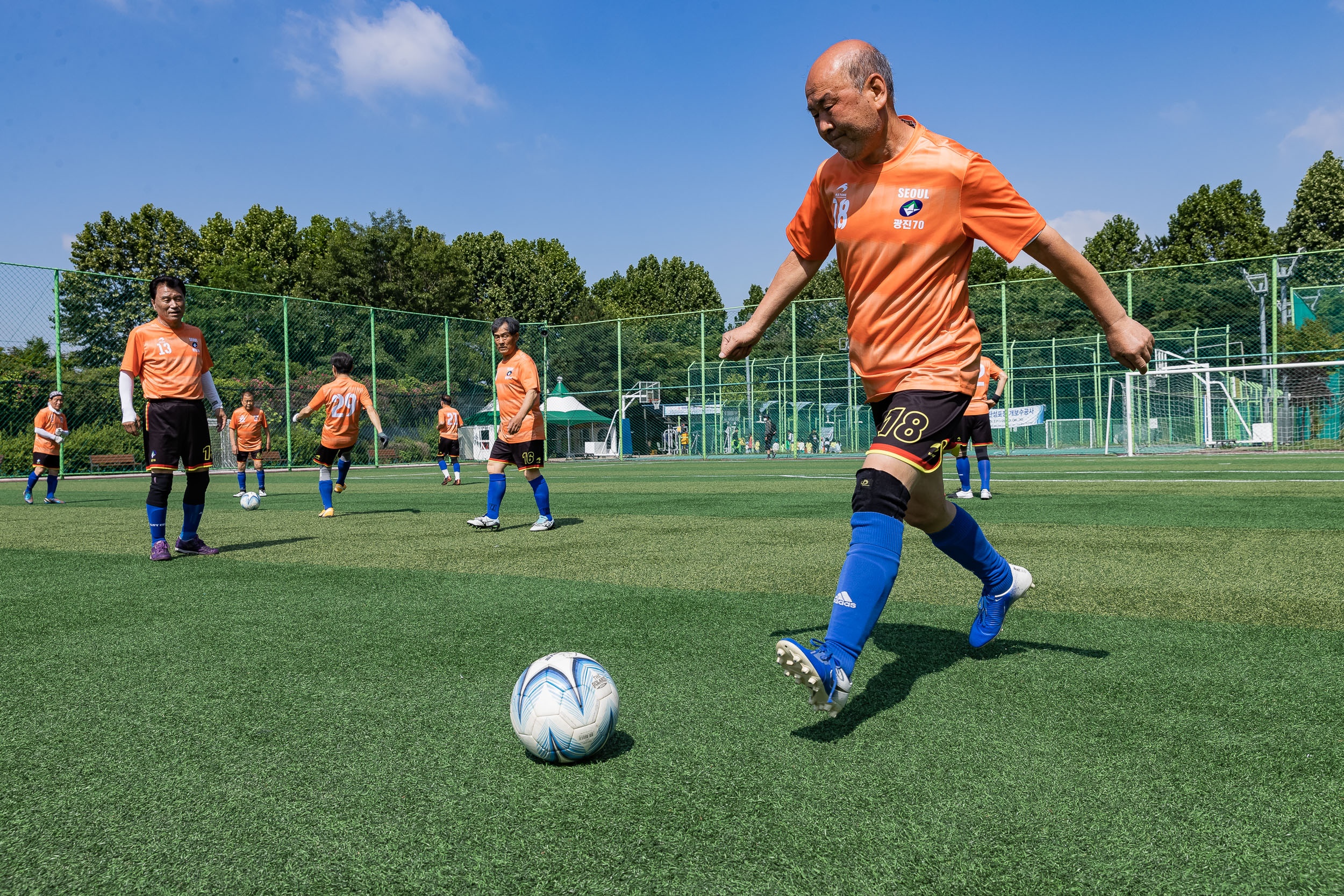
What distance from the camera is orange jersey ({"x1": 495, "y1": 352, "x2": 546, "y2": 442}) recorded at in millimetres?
8695

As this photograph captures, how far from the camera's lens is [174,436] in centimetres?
686

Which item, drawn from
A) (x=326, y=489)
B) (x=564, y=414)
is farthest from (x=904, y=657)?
(x=564, y=414)

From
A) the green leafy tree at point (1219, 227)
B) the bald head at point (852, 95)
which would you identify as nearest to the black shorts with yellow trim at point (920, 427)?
the bald head at point (852, 95)

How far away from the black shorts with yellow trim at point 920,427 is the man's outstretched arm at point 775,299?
0.69m

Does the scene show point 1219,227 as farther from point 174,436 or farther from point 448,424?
point 174,436

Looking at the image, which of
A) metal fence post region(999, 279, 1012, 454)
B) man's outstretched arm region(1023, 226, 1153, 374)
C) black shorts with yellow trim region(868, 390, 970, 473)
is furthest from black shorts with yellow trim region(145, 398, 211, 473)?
metal fence post region(999, 279, 1012, 454)

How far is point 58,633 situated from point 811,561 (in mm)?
4216

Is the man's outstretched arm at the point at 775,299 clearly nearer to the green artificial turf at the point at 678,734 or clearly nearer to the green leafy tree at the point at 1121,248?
the green artificial turf at the point at 678,734

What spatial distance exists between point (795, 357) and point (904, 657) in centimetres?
2992

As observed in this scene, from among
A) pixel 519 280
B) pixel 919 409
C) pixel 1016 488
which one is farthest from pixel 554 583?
pixel 519 280

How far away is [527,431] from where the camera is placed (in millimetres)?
8859

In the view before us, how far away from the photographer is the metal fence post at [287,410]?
25.4 meters

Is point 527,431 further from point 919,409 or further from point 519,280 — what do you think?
point 519,280

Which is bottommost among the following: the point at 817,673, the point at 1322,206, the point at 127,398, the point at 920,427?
the point at 817,673
